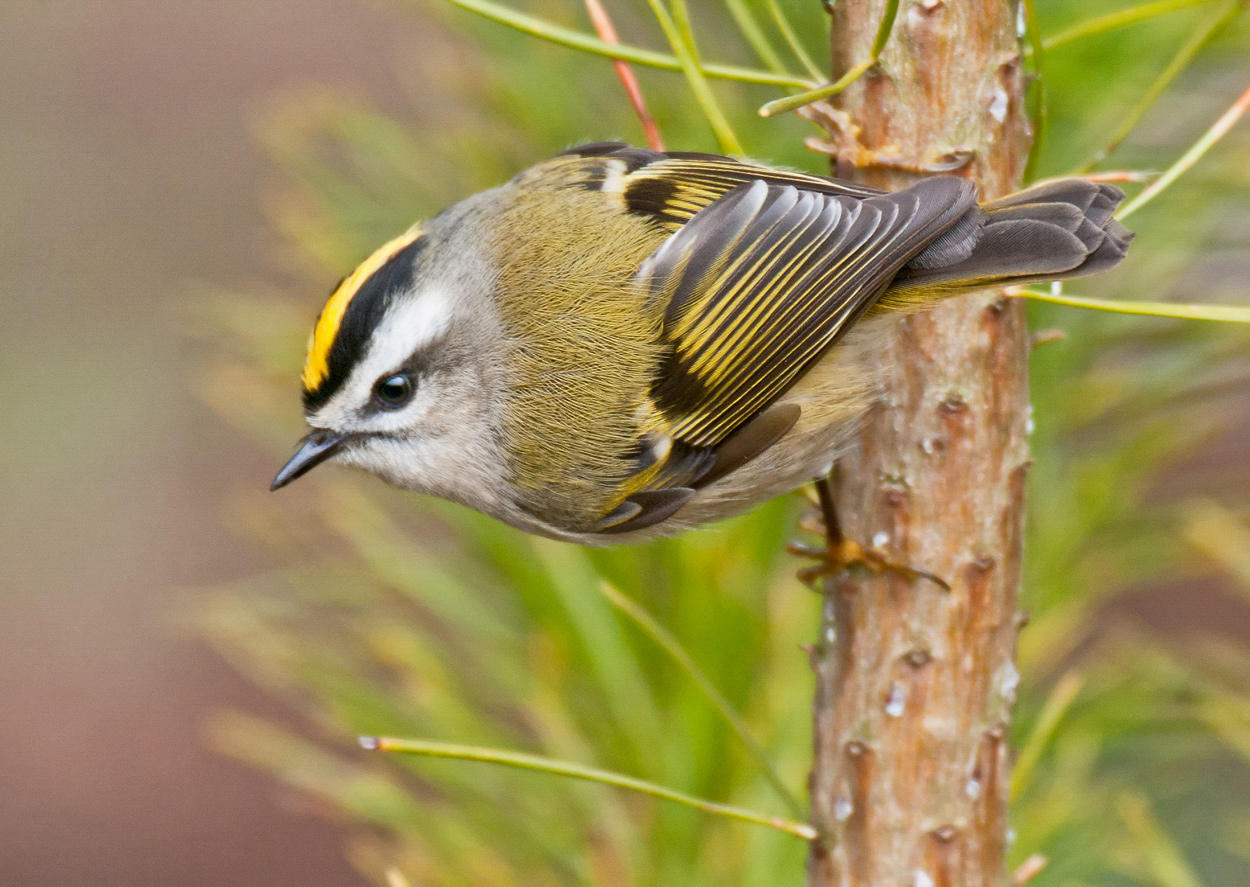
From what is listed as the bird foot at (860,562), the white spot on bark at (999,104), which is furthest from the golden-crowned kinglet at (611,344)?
the white spot on bark at (999,104)

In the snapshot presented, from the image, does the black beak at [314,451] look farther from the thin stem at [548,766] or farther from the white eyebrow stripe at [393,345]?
the thin stem at [548,766]

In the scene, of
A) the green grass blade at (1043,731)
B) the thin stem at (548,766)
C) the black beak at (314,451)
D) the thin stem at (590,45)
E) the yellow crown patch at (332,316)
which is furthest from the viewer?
the black beak at (314,451)

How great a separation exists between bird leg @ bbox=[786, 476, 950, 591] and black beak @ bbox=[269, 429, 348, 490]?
586mm

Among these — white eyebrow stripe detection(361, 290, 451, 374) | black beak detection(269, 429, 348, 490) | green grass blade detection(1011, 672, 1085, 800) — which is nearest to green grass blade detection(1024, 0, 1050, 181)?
green grass blade detection(1011, 672, 1085, 800)

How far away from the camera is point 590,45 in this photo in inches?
47.4

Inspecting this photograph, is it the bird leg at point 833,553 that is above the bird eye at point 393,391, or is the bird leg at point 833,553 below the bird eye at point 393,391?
above

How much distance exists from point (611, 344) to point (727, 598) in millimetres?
332

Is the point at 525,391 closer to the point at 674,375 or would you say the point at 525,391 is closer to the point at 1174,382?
the point at 674,375

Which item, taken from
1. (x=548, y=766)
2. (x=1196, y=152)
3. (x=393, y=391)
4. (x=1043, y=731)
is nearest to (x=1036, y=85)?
(x=1196, y=152)

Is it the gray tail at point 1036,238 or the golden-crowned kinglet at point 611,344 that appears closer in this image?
the gray tail at point 1036,238

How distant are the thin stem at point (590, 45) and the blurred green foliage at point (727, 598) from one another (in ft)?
1.29

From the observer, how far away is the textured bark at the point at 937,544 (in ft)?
4.06

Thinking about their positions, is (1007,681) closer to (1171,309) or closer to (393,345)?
(1171,309)

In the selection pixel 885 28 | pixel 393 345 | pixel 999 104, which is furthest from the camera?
pixel 393 345
